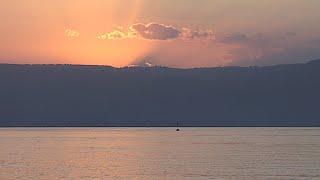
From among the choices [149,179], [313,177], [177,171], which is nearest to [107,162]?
[177,171]

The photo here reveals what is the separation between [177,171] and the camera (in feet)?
274

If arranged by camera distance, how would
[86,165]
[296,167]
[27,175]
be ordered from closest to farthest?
[27,175]
[296,167]
[86,165]

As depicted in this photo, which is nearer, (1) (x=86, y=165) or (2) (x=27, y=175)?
(2) (x=27, y=175)

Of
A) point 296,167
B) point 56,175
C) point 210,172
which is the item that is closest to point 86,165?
point 56,175

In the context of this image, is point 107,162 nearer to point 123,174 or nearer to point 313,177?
point 123,174

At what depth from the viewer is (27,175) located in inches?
3137

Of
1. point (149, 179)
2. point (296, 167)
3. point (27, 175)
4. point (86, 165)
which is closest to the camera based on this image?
point (149, 179)

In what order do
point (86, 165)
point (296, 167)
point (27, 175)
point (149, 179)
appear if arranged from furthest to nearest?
point (86, 165) → point (296, 167) → point (27, 175) → point (149, 179)

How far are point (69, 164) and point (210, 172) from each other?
24962 mm

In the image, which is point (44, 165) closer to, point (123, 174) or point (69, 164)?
point (69, 164)

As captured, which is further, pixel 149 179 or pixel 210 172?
pixel 210 172

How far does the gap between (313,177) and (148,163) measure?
29.4m

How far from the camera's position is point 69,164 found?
98.0m

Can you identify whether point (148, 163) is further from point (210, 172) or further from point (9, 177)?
point (9, 177)
